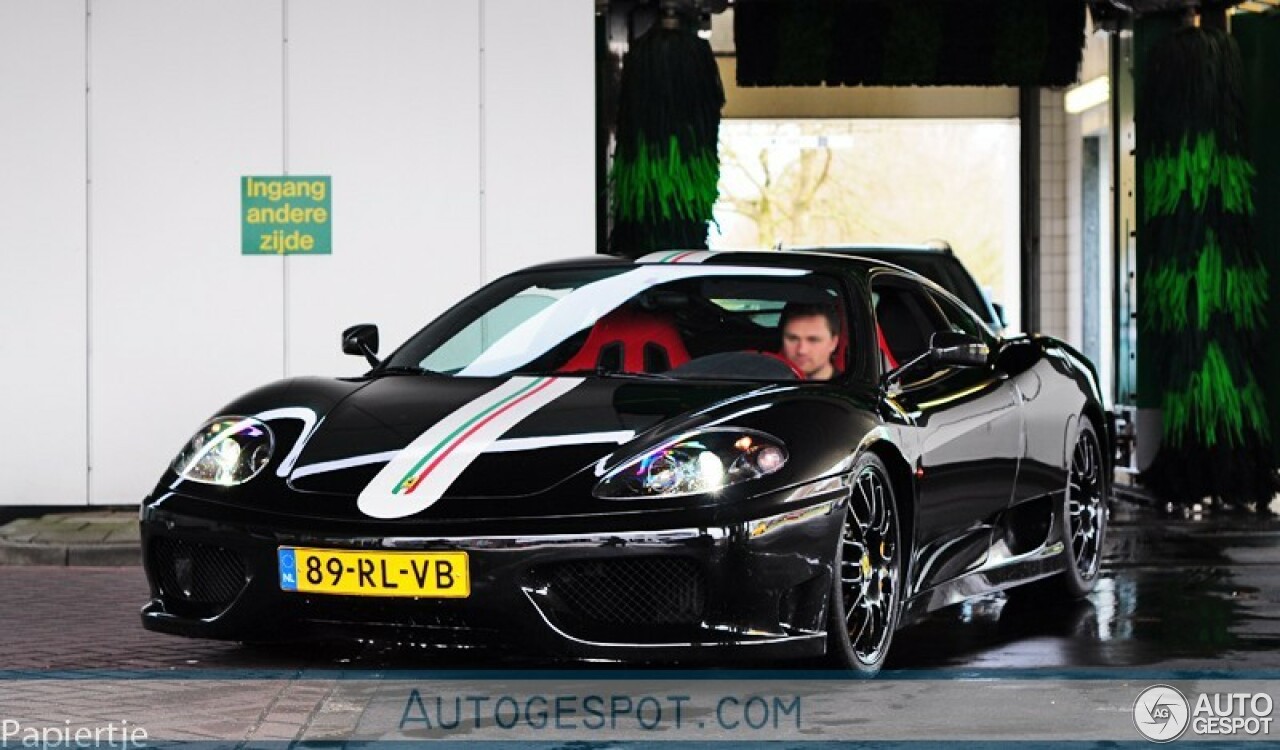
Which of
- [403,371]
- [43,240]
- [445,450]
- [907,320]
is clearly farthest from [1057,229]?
[445,450]

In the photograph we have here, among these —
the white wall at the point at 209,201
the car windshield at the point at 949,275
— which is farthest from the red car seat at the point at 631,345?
the car windshield at the point at 949,275

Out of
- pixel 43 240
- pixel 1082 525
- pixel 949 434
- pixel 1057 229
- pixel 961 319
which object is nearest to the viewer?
pixel 949 434

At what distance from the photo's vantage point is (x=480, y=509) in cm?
607

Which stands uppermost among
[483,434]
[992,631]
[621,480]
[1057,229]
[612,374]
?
[1057,229]

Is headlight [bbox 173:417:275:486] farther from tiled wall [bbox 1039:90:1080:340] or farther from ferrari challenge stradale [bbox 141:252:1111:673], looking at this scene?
tiled wall [bbox 1039:90:1080:340]

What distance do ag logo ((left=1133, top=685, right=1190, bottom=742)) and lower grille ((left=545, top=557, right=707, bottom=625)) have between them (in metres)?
1.16

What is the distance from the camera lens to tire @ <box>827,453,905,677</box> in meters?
6.36

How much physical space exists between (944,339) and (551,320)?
1.27m

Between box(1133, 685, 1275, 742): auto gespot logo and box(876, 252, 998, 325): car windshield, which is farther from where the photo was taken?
box(876, 252, 998, 325): car windshield

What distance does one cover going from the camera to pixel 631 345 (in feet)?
23.9

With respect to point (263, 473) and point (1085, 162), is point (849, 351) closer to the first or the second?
point (263, 473)

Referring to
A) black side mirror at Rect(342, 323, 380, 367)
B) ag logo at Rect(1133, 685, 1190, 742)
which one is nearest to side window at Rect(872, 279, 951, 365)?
black side mirror at Rect(342, 323, 380, 367)

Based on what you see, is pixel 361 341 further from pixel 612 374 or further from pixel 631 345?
pixel 612 374

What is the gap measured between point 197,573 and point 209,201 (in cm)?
638
